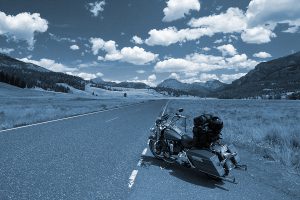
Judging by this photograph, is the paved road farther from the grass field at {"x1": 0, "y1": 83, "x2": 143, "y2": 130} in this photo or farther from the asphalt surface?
the grass field at {"x1": 0, "y1": 83, "x2": 143, "y2": 130}

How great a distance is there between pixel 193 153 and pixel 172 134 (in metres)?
1.11

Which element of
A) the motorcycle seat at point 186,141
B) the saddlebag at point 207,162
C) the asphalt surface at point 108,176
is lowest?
the asphalt surface at point 108,176

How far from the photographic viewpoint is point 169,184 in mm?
6246

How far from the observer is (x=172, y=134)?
7.80 m

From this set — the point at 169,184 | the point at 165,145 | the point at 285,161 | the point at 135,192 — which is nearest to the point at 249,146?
the point at 285,161

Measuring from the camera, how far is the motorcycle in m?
6.34

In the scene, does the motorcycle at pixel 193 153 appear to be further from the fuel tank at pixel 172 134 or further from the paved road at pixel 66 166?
the paved road at pixel 66 166

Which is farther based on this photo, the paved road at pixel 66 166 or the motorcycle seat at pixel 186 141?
the motorcycle seat at pixel 186 141

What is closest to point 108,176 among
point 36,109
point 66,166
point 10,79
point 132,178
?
point 132,178

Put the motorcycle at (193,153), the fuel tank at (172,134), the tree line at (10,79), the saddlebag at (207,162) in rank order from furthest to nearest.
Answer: the tree line at (10,79) → the fuel tank at (172,134) → the motorcycle at (193,153) → the saddlebag at (207,162)

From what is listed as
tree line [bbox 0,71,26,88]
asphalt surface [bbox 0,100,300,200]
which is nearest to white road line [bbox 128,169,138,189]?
asphalt surface [bbox 0,100,300,200]

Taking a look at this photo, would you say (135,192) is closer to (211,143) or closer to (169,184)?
(169,184)

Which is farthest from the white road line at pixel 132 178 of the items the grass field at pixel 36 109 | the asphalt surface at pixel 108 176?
the grass field at pixel 36 109

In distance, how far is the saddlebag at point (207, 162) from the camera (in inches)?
245
